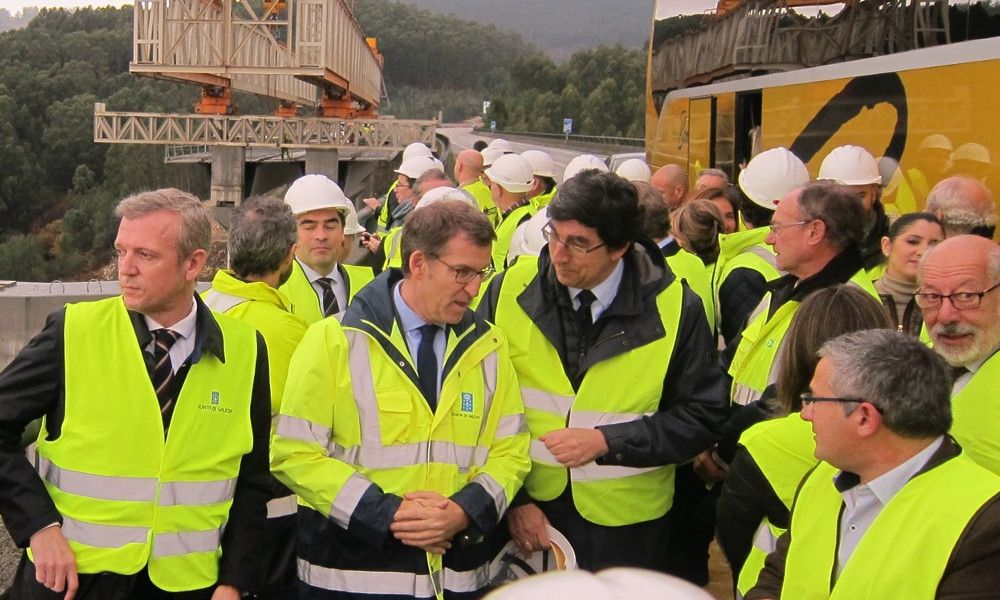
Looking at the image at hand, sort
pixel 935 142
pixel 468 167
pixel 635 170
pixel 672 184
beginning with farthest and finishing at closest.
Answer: pixel 468 167, pixel 635 170, pixel 672 184, pixel 935 142

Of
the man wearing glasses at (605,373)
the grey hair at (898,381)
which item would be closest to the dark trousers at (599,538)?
the man wearing glasses at (605,373)

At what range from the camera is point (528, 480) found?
13.1ft

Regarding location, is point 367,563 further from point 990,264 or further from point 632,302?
point 990,264

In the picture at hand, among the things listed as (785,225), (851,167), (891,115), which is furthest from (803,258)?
(891,115)

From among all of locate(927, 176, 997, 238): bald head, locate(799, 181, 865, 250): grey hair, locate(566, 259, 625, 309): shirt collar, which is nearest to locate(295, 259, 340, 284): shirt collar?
locate(566, 259, 625, 309): shirt collar

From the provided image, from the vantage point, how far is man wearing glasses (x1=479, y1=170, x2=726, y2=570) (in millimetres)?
3852

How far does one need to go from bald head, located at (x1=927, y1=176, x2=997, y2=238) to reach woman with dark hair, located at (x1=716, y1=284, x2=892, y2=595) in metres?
2.24

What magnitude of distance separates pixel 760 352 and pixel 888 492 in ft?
4.84

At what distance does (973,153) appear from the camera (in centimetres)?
693

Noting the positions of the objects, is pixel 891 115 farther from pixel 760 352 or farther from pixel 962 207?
pixel 760 352

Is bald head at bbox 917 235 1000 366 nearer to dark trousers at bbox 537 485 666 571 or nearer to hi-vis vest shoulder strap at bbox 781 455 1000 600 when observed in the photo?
hi-vis vest shoulder strap at bbox 781 455 1000 600

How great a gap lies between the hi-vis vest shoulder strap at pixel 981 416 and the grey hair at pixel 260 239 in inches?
95.3

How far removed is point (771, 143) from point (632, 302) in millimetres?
7036

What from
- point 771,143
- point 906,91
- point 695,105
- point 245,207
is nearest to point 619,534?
point 245,207
